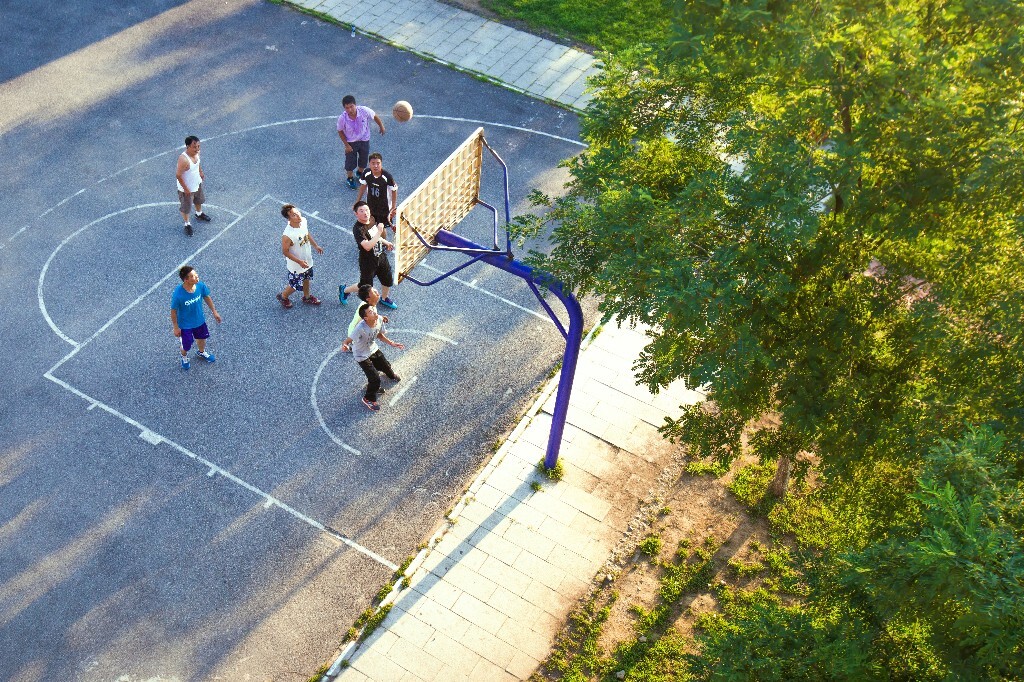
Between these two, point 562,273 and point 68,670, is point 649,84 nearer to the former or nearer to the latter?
point 562,273

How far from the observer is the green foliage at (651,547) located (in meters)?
11.8

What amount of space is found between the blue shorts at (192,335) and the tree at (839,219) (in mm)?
6424

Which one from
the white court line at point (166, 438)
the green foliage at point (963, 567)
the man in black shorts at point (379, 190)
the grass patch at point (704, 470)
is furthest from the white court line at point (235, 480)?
the green foliage at point (963, 567)

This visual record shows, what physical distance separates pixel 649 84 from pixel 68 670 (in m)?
8.64

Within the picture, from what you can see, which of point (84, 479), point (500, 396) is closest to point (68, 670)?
point (84, 479)

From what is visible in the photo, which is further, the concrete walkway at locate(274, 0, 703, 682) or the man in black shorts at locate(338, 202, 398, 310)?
the man in black shorts at locate(338, 202, 398, 310)

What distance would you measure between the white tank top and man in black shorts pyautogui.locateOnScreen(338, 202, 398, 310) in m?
2.89

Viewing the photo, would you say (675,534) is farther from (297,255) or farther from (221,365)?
(221,365)

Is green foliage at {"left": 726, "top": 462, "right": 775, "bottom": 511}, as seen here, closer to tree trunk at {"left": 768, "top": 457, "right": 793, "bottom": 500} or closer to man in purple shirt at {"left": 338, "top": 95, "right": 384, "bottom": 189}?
tree trunk at {"left": 768, "top": 457, "right": 793, "bottom": 500}

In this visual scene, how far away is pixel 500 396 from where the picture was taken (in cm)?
1359

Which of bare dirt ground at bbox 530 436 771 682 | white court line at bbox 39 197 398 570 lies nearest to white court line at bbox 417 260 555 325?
bare dirt ground at bbox 530 436 771 682

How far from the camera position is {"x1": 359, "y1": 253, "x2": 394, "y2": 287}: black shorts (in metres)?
13.9

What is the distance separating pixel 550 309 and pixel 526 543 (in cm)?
291

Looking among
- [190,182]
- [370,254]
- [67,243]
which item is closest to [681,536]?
[370,254]
